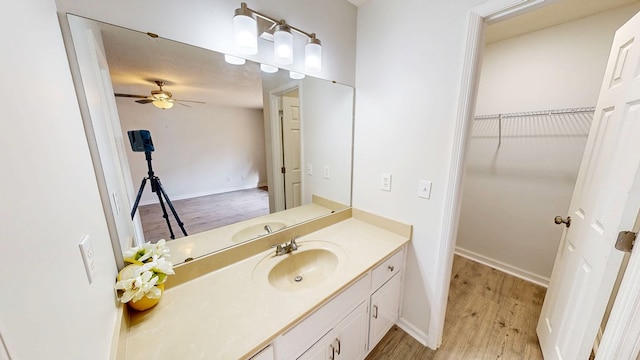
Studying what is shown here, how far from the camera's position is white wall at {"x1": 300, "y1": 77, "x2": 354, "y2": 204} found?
154cm

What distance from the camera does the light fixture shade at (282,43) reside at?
3.59 ft

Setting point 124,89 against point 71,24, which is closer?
point 71,24

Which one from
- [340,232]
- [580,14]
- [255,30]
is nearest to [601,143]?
[580,14]

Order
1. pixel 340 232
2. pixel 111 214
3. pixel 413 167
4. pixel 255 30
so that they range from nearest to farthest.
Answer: pixel 111 214
pixel 255 30
pixel 413 167
pixel 340 232

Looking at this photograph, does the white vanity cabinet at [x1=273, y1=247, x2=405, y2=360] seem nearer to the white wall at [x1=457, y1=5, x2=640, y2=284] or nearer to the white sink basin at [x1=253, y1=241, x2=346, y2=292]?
the white sink basin at [x1=253, y1=241, x2=346, y2=292]

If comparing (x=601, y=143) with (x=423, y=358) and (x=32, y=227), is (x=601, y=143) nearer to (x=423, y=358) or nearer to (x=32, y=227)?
(x=423, y=358)

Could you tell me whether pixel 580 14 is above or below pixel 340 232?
above

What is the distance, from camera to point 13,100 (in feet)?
1.27

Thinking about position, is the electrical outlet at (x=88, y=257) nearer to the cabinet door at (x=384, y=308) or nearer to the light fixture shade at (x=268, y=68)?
the light fixture shade at (x=268, y=68)

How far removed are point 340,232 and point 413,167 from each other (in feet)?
2.14

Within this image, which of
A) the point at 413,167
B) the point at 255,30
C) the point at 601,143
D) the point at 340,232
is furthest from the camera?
the point at 340,232

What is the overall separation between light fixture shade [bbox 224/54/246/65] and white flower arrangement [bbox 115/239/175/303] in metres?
0.89

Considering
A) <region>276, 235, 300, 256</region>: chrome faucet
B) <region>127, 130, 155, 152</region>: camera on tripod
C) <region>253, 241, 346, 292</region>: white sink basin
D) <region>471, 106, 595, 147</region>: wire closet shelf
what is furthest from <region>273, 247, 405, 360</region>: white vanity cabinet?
<region>471, 106, 595, 147</region>: wire closet shelf

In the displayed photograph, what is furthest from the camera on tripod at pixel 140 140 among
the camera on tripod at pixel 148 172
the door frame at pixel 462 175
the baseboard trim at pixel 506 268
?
the baseboard trim at pixel 506 268
